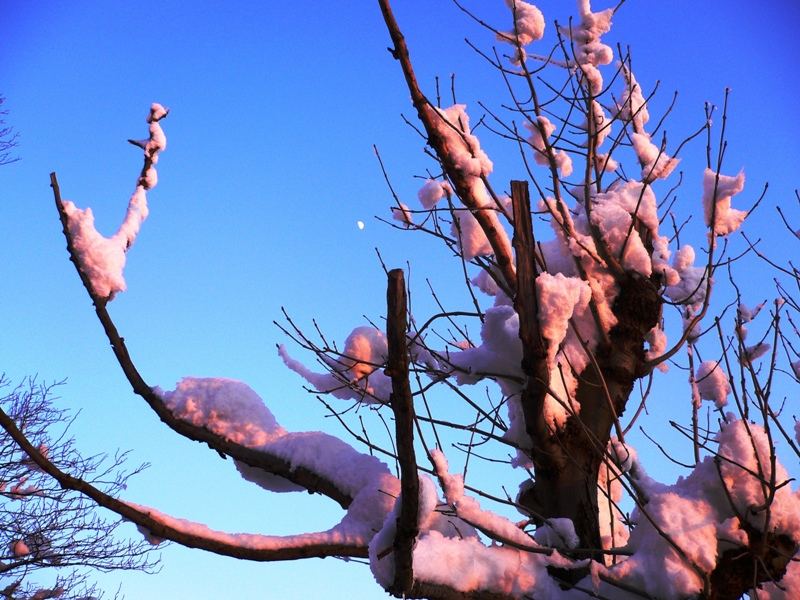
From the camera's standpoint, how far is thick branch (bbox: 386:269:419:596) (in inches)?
67.9

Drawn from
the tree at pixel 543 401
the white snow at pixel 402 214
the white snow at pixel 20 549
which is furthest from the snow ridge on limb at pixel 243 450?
the white snow at pixel 20 549

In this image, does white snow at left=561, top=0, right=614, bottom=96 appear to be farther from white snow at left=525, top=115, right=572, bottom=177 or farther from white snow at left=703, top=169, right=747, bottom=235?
white snow at left=703, top=169, right=747, bottom=235

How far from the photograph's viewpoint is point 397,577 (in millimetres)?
2176

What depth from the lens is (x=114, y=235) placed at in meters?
3.04

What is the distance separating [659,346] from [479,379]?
1.25 metres

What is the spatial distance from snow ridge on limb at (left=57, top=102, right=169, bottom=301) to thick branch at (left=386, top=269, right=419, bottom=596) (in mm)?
1704

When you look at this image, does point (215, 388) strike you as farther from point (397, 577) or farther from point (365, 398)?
point (397, 577)

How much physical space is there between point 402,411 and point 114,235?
1835mm

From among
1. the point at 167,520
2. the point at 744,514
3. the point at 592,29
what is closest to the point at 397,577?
the point at 167,520

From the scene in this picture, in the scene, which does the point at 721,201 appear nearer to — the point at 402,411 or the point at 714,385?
the point at 714,385

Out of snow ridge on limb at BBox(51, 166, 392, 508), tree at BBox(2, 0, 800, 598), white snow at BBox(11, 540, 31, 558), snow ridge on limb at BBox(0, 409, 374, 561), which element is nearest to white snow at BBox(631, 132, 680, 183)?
tree at BBox(2, 0, 800, 598)

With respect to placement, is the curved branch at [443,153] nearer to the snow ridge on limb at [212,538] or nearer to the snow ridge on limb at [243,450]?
the snow ridge on limb at [243,450]

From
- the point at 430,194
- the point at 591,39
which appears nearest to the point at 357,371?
the point at 430,194

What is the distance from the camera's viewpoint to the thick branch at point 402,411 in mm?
1725
